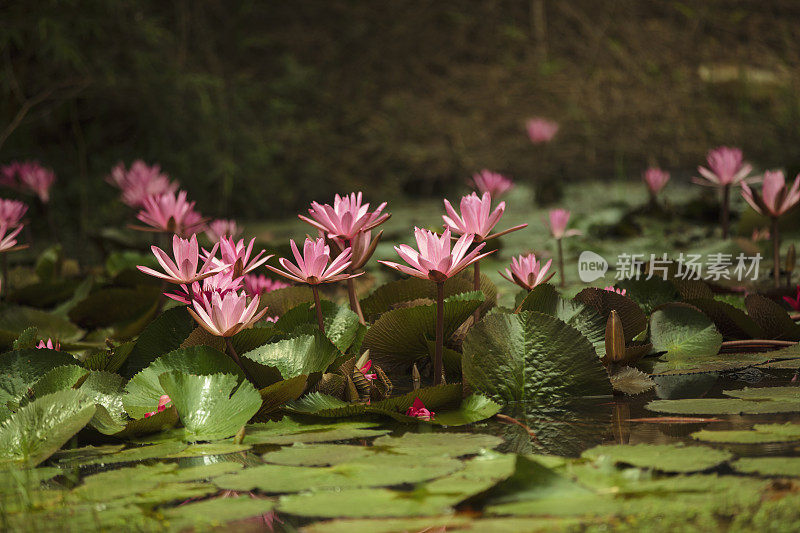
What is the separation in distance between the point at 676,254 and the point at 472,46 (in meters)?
4.29

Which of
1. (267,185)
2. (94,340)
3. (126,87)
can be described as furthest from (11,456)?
(267,185)

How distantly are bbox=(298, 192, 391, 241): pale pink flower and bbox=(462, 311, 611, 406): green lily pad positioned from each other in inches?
9.6

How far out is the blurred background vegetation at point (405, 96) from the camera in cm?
400

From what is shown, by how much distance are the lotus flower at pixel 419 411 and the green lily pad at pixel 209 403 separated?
8.2 inches

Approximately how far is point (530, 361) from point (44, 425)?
670 millimetres

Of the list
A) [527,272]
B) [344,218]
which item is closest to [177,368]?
[344,218]

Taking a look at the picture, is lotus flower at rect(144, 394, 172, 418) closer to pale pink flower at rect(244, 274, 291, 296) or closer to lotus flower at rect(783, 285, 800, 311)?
pale pink flower at rect(244, 274, 291, 296)

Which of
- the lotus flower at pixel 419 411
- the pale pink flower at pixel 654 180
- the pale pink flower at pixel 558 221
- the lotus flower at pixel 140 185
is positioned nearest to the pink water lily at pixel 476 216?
the lotus flower at pixel 419 411

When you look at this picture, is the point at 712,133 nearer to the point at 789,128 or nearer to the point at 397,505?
the point at 789,128

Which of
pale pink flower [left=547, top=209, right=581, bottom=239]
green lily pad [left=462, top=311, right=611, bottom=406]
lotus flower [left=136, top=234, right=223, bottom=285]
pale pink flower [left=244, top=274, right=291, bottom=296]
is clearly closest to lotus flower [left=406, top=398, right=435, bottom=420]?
green lily pad [left=462, top=311, right=611, bottom=406]

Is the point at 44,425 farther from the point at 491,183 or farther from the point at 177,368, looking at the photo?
the point at 491,183

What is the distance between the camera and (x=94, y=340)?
1.92 meters

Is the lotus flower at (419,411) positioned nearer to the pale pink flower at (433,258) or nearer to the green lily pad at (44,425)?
the pale pink flower at (433,258)

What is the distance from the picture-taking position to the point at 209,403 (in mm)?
1083
